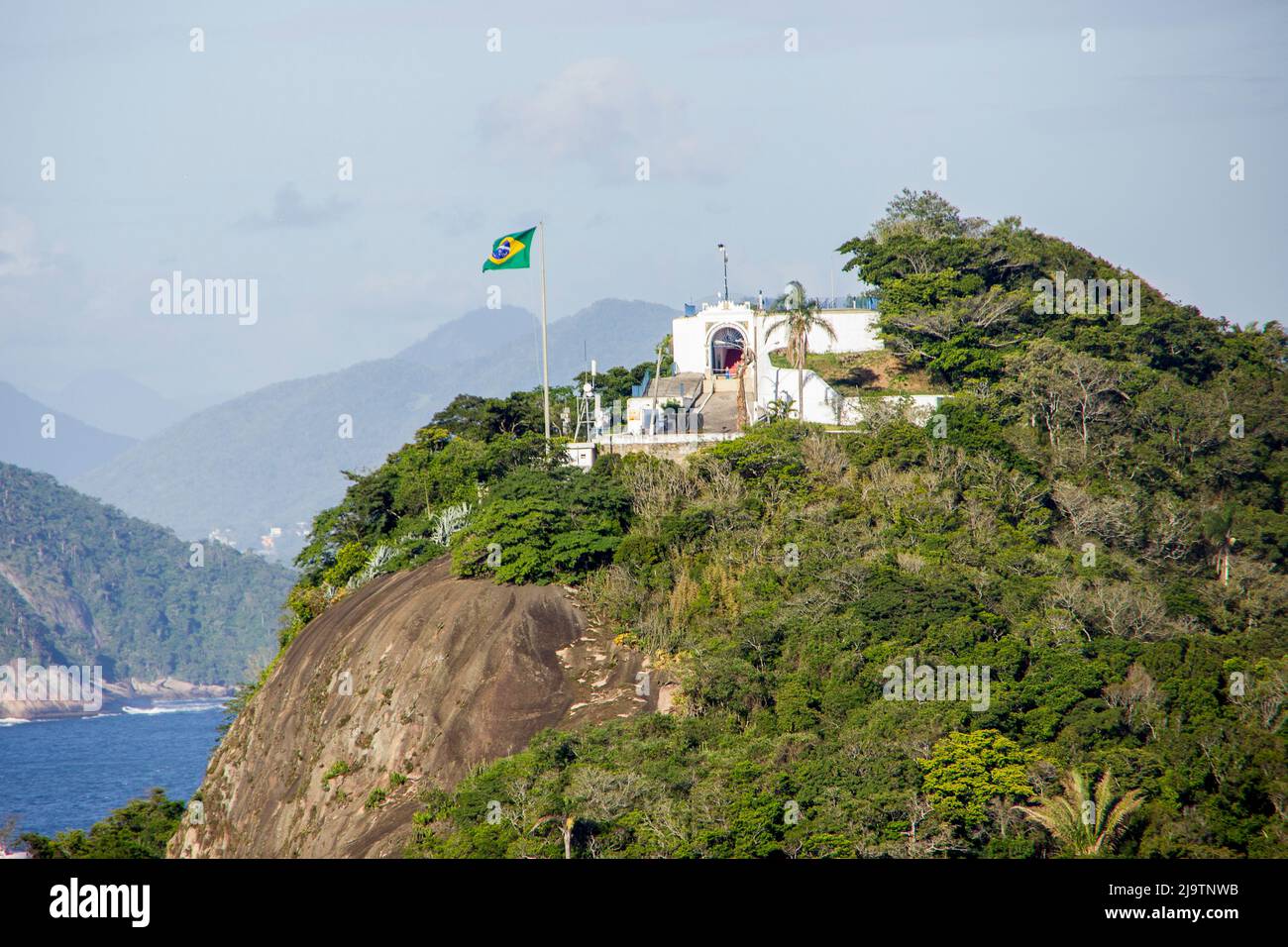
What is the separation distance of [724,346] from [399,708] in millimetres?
29365

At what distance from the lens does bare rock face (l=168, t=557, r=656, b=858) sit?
147 ft

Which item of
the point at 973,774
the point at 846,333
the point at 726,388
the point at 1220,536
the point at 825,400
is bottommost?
the point at 973,774

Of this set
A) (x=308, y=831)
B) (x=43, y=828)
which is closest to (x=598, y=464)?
(x=308, y=831)

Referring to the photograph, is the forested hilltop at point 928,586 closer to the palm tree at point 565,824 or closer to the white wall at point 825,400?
the palm tree at point 565,824

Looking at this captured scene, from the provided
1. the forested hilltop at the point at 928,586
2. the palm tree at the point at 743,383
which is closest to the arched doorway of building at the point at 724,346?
the palm tree at the point at 743,383

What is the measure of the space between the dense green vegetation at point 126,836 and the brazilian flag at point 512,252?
24.3 metres

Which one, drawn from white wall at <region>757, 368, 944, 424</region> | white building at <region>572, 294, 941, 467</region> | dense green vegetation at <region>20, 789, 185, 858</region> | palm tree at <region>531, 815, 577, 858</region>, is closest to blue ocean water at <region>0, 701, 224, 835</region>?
dense green vegetation at <region>20, 789, 185, 858</region>

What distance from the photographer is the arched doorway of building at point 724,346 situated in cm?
7038

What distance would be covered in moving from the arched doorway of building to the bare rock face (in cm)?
2153

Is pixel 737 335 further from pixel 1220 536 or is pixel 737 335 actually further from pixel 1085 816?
pixel 1085 816

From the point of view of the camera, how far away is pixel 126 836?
57.9m

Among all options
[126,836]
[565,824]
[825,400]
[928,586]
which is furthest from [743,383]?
[565,824]

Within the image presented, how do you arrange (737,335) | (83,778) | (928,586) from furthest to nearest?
(83,778) → (737,335) → (928,586)
